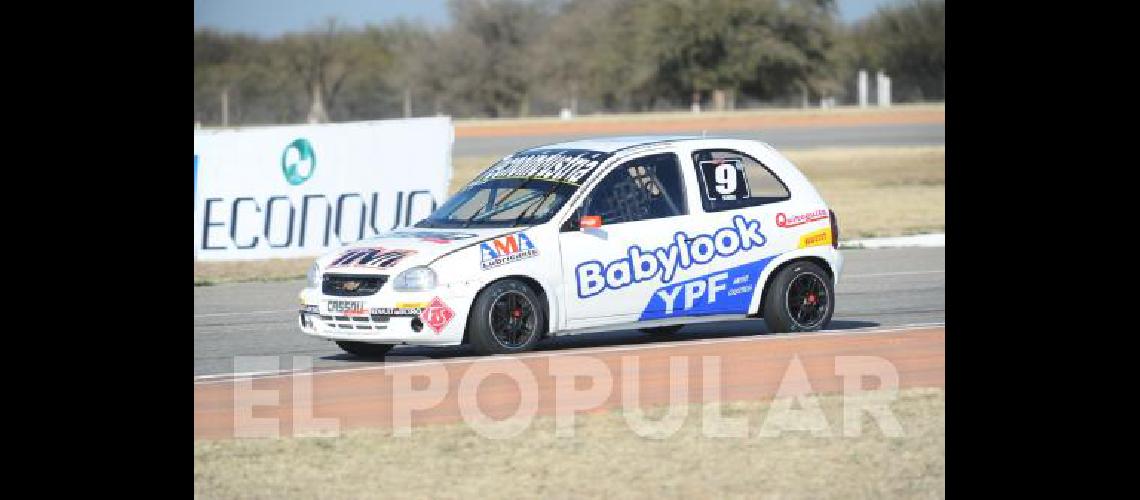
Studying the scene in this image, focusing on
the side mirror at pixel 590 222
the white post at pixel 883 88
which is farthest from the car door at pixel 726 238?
the white post at pixel 883 88

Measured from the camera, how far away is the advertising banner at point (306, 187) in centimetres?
2178

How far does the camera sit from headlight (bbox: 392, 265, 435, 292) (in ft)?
41.5

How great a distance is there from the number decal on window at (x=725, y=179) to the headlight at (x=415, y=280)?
2482mm

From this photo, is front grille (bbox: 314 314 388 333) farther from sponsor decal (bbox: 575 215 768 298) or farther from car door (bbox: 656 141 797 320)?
car door (bbox: 656 141 797 320)

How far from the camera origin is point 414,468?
9258 millimetres

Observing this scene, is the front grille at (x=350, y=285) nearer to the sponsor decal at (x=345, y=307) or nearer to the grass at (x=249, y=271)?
the sponsor decal at (x=345, y=307)

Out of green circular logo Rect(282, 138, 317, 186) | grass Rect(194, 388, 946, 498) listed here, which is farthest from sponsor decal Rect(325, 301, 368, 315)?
green circular logo Rect(282, 138, 317, 186)

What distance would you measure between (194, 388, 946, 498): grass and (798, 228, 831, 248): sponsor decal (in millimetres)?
3714

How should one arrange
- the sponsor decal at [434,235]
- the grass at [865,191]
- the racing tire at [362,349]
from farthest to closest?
the grass at [865,191] → the racing tire at [362,349] → the sponsor decal at [434,235]

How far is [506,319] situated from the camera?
12930 millimetres

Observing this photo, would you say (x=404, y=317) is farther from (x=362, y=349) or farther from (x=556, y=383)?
(x=556, y=383)

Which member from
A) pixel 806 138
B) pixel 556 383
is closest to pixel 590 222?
pixel 556 383
